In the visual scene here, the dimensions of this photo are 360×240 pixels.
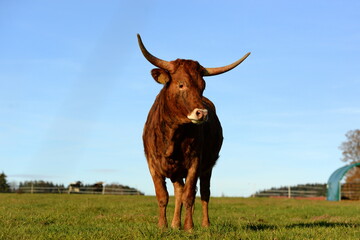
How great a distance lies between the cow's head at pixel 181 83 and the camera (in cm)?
699

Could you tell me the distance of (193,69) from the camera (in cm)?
737

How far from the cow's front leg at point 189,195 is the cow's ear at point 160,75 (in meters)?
1.56

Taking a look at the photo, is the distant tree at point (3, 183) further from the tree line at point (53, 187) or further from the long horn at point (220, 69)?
the long horn at point (220, 69)

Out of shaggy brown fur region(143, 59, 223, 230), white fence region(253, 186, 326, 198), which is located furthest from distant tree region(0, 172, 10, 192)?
shaggy brown fur region(143, 59, 223, 230)

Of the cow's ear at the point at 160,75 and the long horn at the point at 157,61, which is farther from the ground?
the long horn at the point at 157,61

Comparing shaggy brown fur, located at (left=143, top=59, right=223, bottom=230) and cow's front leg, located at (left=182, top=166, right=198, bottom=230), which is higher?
shaggy brown fur, located at (left=143, top=59, right=223, bottom=230)

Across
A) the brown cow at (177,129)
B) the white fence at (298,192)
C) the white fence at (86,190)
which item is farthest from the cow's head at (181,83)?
the white fence at (86,190)

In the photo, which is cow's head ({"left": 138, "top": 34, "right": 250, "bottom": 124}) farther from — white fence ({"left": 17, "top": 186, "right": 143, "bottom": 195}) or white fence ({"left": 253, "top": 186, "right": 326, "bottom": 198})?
white fence ({"left": 17, "top": 186, "right": 143, "bottom": 195})

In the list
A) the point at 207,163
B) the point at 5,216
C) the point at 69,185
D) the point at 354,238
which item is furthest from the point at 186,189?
the point at 69,185

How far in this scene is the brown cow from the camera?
7.15 meters

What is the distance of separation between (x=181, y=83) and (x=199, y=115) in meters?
0.79

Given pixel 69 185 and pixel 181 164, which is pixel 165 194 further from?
pixel 69 185

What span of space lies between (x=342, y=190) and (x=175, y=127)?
117ft

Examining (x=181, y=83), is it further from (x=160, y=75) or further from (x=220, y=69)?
(x=220, y=69)
